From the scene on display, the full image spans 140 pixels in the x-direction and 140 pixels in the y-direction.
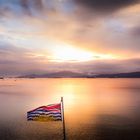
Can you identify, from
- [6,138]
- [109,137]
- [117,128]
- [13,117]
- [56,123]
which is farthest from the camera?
[13,117]

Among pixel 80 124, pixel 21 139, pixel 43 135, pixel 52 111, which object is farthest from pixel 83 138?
pixel 52 111

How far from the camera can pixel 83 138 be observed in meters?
61.6

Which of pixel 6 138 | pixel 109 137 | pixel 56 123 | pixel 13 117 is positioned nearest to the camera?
pixel 6 138

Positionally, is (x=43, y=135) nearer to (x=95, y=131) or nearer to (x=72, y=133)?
(x=72, y=133)

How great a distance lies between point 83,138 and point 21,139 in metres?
14.2

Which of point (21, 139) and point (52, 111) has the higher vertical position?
point (52, 111)

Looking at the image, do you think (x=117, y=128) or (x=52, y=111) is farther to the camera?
(x=117, y=128)

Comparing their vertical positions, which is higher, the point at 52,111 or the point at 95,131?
the point at 52,111

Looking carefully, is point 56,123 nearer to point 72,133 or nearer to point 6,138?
point 72,133

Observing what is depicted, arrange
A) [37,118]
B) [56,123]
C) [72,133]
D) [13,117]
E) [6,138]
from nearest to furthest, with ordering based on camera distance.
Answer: [37,118], [6,138], [72,133], [56,123], [13,117]

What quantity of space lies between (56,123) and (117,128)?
59.2 feet

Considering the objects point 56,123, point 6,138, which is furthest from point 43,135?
point 56,123

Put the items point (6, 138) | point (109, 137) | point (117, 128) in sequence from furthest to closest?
point (117, 128) → point (109, 137) → point (6, 138)

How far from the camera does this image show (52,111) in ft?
106
